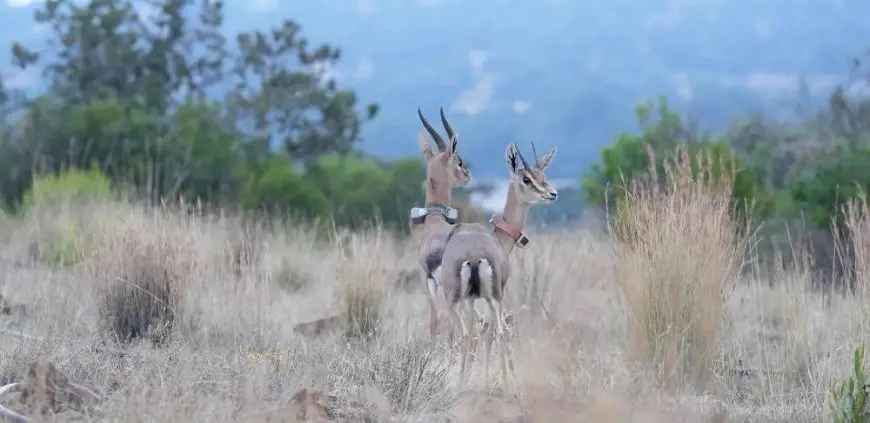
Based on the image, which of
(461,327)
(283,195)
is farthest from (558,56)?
(461,327)

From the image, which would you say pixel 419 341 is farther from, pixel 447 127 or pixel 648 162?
pixel 648 162

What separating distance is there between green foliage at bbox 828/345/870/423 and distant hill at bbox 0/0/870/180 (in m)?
50.6

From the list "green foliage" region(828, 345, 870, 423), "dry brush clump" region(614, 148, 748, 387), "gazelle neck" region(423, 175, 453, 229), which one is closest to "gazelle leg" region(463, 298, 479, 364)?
"dry brush clump" region(614, 148, 748, 387)

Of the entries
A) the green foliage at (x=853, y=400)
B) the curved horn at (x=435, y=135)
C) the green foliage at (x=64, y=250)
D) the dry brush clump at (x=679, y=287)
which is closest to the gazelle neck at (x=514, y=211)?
the curved horn at (x=435, y=135)

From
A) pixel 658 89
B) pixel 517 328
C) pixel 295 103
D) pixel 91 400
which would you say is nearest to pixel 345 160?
pixel 295 103

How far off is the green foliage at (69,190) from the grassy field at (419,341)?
517 cm

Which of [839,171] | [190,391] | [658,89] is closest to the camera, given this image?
[190,391]

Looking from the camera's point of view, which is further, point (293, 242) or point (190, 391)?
point (293, 242)

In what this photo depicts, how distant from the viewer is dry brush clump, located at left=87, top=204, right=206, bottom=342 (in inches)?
369

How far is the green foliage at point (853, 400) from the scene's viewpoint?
6484 millimetres

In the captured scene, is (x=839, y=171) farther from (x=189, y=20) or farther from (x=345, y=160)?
(x=189, y=20)

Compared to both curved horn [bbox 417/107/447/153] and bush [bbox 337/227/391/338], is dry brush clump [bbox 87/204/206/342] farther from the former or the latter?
curved horn [bbox 417/107/447/153]

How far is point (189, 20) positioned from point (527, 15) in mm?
92128

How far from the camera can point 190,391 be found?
20.7 ft
